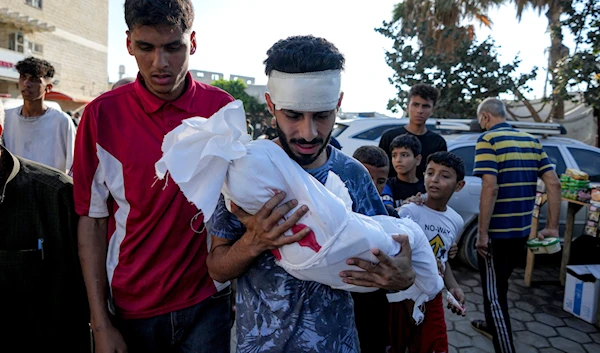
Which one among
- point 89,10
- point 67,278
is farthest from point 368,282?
point 89,10

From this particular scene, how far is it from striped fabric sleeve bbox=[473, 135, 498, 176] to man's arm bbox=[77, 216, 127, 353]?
3058 millimetres

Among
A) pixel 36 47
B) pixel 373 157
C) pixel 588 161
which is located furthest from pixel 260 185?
pixel 36 47

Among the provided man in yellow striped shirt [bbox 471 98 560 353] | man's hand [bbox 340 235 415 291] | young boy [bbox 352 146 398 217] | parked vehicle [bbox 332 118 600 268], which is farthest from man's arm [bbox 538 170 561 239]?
man's hand [bbox 340 235 415 291]

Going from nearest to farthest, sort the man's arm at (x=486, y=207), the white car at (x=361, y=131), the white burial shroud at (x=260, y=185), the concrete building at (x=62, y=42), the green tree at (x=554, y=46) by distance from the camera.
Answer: the white burial shroud at (x=260, y=185)
the man's arm at (x=486, y=207)
the white car at (x=361, y=131)
the green tree at (x=554, y=46)
the concrete building at (x=62, y=42)

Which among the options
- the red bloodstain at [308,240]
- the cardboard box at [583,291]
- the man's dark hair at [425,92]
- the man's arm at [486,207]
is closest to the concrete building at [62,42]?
the man's dark hair at [425,92]

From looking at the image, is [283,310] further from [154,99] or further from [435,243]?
[435,243]

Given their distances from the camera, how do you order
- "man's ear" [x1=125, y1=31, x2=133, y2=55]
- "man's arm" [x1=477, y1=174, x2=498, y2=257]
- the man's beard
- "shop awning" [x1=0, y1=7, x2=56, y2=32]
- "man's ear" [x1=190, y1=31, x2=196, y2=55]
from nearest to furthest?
the man's beard < "man's ear" [x1=125, y1=31, x2=133, y2=55] < "man's ear" [x1=190, y1=31, x2=196, y2=55] < "man's arm" [x1=477, y1=174, x2=498, y2=257] < "shop awning" [x1=0, y1=7, x2=56, y2=32]

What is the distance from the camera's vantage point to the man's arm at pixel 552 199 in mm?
3617

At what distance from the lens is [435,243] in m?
2.80

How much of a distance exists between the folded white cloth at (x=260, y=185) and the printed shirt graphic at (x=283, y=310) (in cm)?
15

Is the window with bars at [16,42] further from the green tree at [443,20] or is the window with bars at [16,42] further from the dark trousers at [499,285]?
the dark trousers at [499,285]

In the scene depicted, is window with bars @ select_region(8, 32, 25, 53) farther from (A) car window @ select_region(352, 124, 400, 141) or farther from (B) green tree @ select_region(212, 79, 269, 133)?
(A) car window @ select_region(352, 124, 400, 141)

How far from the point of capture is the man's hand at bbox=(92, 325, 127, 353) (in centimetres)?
166

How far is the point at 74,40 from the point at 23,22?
4.81m
